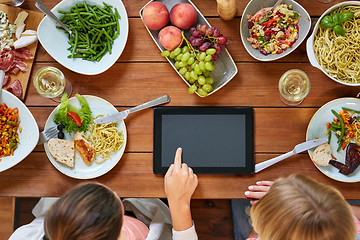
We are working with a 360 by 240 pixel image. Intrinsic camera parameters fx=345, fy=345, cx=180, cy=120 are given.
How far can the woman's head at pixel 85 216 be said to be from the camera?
101cm

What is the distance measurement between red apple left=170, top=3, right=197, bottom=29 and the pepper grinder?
10 cm

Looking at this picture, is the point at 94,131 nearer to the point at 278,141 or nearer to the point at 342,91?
the point at 278,141

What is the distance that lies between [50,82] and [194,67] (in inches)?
22.4

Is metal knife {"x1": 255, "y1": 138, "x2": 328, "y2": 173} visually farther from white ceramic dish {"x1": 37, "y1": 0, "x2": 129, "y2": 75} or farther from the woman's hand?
white ceramic dish {"x1": 37, "y1": 0, "x2": 129, "y2": 75}

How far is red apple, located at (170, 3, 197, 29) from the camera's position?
50.3 inches

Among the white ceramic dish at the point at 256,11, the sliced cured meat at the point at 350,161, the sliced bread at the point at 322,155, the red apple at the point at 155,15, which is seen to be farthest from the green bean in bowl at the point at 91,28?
the sliced cured meat at the point at 350,161

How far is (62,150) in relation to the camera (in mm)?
1333

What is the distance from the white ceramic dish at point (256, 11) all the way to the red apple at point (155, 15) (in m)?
0.30

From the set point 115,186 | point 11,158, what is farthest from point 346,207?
point 11,158

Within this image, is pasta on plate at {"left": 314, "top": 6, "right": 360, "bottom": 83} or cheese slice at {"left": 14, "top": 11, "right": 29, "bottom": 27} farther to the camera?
cheese slice at {"left": 14, "top": 11, "right": 29, "bottom": 27}

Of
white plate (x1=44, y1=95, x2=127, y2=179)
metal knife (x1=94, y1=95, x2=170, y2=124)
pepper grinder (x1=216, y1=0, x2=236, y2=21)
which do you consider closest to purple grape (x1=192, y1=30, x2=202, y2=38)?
pepper grinder (x1=216, y1=0, x2=236, y2=21)

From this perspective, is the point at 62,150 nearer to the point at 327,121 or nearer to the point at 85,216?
the point at 85,216

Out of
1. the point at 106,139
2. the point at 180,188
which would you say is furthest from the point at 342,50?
the point at 106,139

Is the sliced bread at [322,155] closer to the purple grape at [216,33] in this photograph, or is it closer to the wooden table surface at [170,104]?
the wooden table surface at [170,104]
